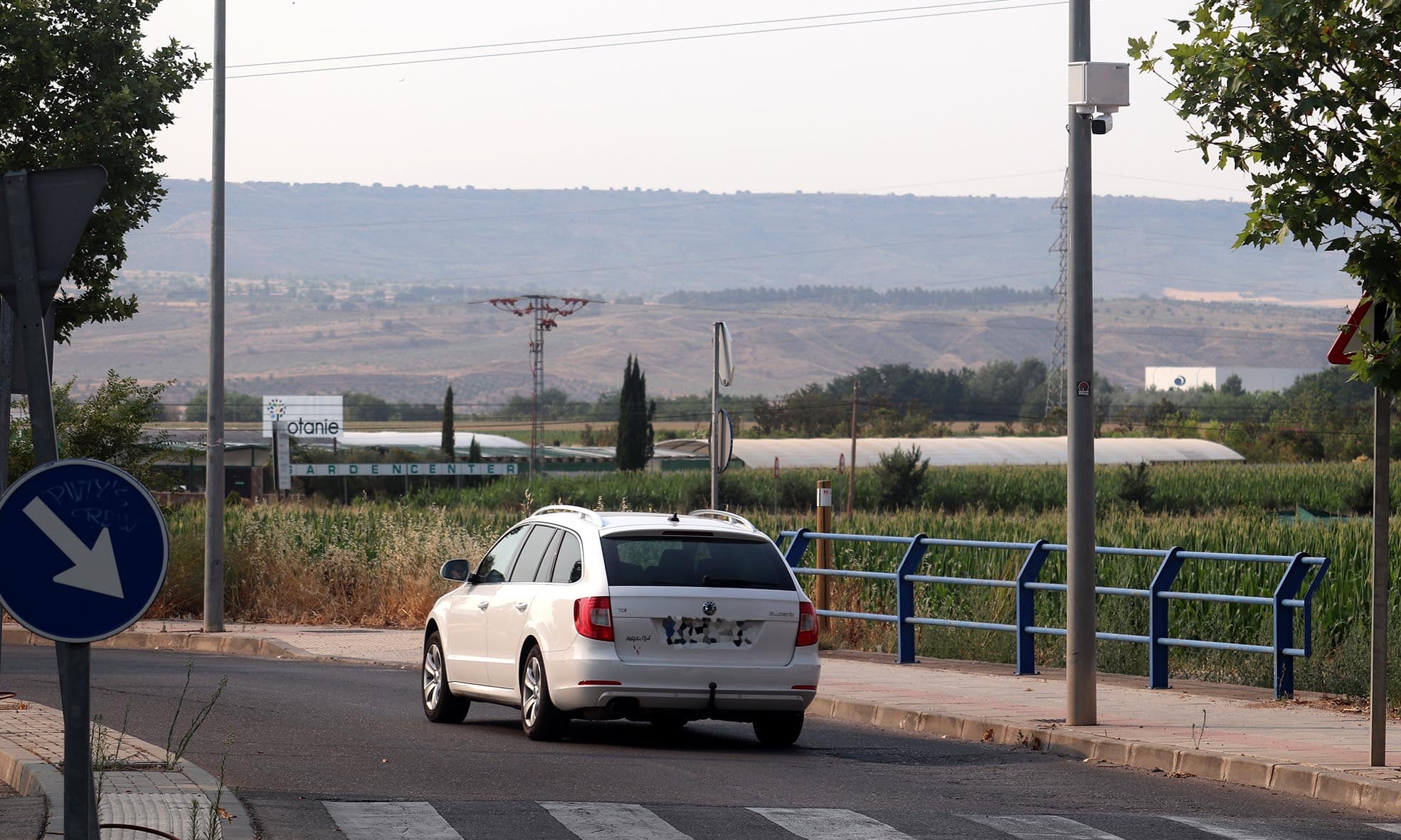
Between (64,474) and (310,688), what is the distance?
10.1 meters

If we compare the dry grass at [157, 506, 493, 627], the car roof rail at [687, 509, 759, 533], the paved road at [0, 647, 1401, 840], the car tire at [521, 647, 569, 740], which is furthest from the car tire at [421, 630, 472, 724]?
the dry grass at [157, 506, 493, 627]

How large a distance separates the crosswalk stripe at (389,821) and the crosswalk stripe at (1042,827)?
9.27ft

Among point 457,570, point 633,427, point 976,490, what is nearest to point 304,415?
A: point 633,427

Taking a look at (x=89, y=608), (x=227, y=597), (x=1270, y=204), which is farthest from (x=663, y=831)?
(x=227, y=597)

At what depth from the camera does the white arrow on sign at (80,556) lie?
21.7ft

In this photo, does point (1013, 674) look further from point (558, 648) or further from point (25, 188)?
point (25, 188)

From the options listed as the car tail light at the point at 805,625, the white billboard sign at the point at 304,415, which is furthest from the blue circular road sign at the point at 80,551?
the white billboard sign at the point at 304,415

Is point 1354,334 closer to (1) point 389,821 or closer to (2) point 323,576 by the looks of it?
(1) point 389,821

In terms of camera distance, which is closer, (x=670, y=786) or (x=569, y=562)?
(x=670, y=786)

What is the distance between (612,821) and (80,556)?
11.7 feet

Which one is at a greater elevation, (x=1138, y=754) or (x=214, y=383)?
(x=214, y=383)

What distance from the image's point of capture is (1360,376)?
10.2 m

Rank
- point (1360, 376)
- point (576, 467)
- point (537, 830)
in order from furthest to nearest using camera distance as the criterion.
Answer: point (576, 467)
point (1360, 376)
point (537, 830)

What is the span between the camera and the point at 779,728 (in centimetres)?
1286
